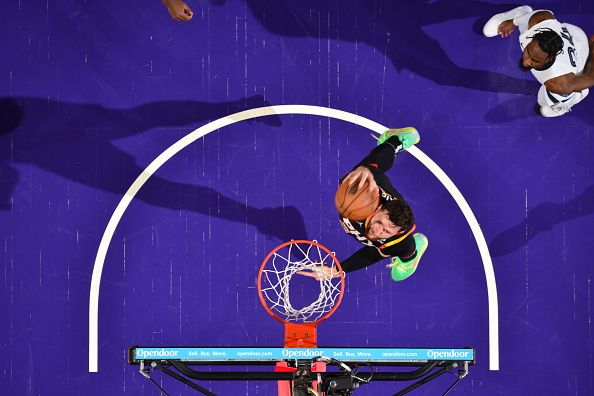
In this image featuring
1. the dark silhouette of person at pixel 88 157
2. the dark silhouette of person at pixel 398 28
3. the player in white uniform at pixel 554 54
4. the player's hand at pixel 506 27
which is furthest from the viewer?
the dark silhouette of person at pixel 398 28

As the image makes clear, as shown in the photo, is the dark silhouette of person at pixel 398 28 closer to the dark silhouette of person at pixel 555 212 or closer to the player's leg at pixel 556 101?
the player's leg at pixel 556 101

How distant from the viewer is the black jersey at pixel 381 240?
743 cm

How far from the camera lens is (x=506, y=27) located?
8.45m

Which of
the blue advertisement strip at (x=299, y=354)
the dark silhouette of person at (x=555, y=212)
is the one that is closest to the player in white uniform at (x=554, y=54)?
the dark silhouette of person at (x=555, y=212)

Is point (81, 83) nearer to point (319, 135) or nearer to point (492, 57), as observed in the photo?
point (319, 135)

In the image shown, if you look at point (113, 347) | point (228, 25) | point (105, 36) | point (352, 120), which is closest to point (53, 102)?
point (105, 36)

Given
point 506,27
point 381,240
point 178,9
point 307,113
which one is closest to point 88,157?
point 178,9

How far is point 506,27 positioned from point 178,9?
358cm

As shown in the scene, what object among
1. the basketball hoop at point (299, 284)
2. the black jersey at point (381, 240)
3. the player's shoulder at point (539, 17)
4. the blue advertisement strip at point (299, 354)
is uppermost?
the player's shoulder at point (539, 17)

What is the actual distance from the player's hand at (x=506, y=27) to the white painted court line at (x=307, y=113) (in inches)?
63.0

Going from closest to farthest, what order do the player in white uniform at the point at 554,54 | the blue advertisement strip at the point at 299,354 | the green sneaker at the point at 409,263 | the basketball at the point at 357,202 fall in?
the blue advertisement strip at the point at 299,354, the basketball at the point at 357,202, the player in white uniform at the point at 554,54, the green sneaker at the point at 409,263

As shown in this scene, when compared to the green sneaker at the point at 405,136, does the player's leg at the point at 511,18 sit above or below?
above

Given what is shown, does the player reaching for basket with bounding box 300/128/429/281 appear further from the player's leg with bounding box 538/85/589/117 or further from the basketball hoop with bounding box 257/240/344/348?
the player's leg with bounding box 538/85/589/117

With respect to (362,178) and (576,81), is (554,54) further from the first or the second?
(362,178)
